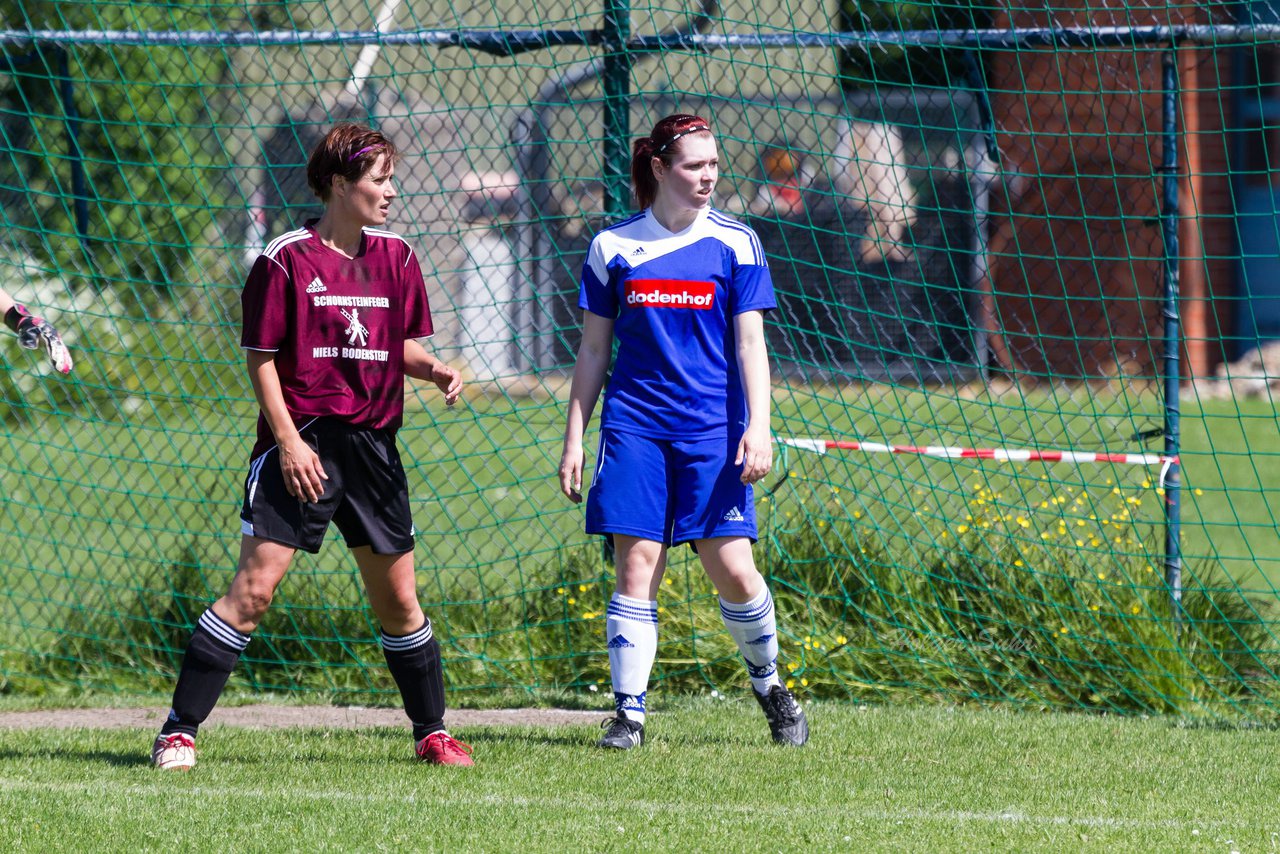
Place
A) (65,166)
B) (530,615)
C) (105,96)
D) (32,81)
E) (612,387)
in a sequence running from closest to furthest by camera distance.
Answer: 1. (612,387)
2. (530,615)
3. (32,81)
4. (65,166)
5. (105,96)

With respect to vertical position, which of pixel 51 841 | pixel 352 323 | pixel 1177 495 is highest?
pixel 352 323

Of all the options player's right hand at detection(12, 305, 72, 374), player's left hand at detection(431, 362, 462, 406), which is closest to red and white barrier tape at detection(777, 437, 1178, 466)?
player's left hand at detection(431, 362, 462, 406)

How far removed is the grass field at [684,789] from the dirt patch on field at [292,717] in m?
0.19

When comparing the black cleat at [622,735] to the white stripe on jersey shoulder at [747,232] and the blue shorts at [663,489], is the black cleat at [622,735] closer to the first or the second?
the blue shorts at [663,489]

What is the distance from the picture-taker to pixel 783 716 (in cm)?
464

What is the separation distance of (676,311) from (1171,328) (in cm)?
212

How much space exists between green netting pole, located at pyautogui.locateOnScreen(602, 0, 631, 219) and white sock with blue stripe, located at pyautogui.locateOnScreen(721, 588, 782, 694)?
1.82 meters

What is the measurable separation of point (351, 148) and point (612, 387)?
3.29ft

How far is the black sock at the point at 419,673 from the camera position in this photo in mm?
4371

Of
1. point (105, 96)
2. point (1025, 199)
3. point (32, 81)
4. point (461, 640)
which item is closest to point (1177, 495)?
point (461, 640)

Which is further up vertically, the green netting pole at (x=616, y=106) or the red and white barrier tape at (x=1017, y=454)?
the green netting pole at (x=616, y=106)

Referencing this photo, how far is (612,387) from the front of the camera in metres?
4.47

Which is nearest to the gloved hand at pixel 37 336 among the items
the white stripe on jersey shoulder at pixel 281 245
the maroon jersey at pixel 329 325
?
the maroon jersey at pixel 329 325

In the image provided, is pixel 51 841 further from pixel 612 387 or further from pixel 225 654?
pixel 612 387
